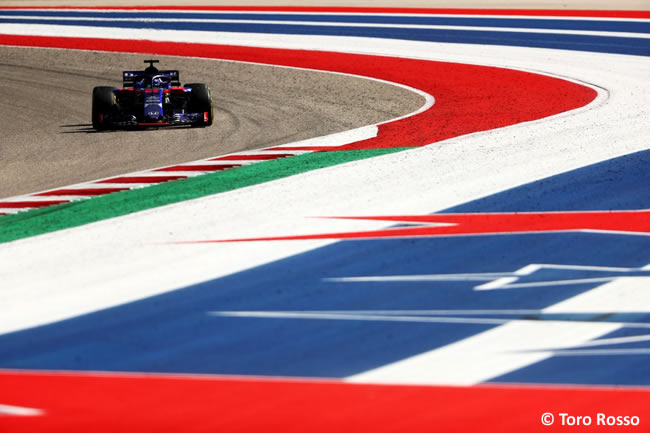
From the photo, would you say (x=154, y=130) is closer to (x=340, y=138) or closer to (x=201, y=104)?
(x=201, y=104)

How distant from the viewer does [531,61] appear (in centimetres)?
2395

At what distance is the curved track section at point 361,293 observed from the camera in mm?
5781

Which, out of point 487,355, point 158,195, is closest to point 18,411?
point 487,355

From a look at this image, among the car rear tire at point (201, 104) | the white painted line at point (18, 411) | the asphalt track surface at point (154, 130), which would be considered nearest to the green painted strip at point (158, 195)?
the asphalt track surface at point (154, 130)

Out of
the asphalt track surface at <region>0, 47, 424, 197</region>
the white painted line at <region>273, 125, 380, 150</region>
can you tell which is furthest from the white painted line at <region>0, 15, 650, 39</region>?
the white painted line at <region>273, 125, 380, 150</region>

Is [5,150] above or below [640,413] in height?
below

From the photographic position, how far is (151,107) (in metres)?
15.8

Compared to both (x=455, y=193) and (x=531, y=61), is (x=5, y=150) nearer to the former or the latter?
(x=455, y=193)

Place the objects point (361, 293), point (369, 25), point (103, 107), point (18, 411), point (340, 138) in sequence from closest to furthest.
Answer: point (18, 411) < point (361, 293) < point (340, 138) < point (103, 107) < point (369, 25)

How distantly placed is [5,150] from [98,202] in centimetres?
401

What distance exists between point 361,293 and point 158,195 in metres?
4.12

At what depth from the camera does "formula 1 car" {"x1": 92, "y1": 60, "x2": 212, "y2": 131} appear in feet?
51.8

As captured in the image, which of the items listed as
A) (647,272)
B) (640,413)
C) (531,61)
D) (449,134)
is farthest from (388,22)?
(640,413)

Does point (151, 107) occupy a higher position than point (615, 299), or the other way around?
point (615, 299)
